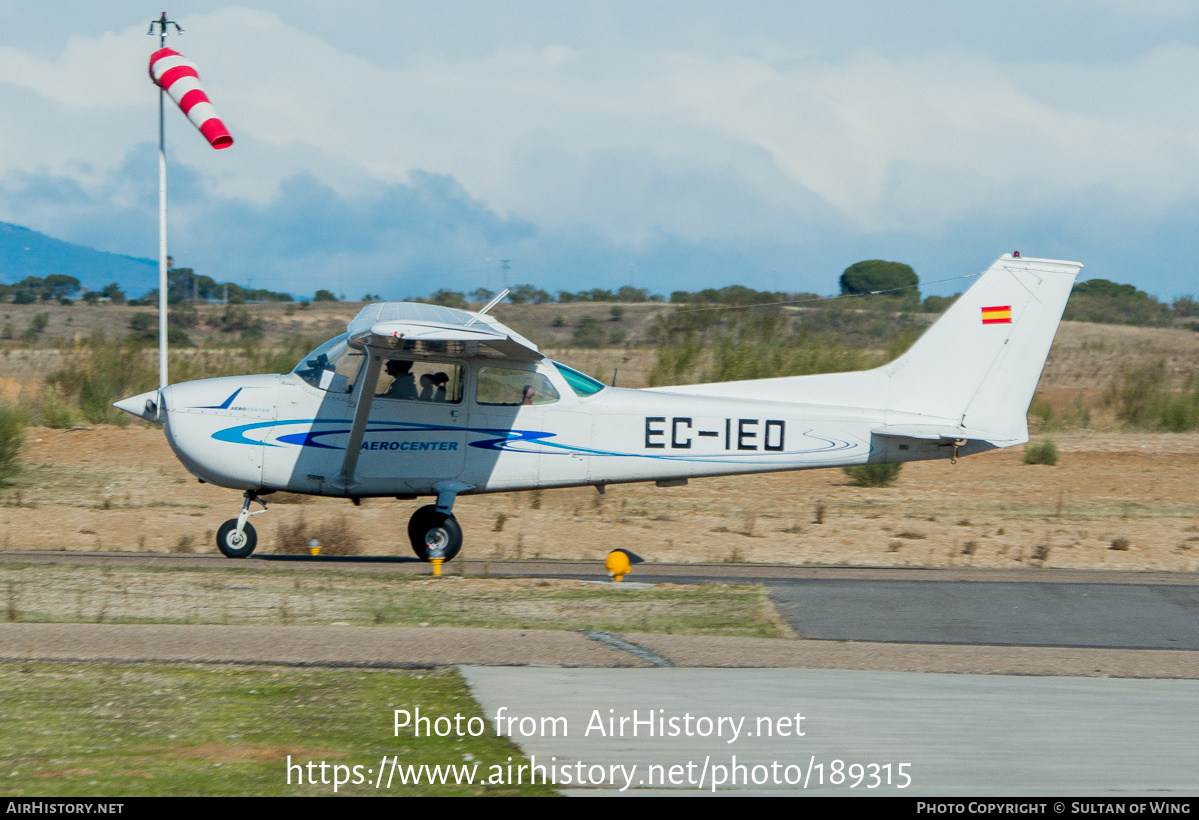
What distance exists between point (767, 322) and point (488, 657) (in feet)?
78.8

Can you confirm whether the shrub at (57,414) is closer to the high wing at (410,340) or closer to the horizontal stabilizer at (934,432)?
the high wing at (410,340)

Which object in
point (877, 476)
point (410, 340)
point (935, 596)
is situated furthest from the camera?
point (877, 476)

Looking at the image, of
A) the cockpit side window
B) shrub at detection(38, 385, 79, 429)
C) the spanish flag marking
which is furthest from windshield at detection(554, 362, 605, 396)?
shrub at detection(38, 385, 79, 429)

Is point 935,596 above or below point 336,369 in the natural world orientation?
below

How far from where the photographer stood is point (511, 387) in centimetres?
1334

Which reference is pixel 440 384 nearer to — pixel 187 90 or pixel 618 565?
pixel 618 565

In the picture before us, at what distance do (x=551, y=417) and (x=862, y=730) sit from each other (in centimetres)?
785

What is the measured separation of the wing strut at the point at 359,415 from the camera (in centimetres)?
1257

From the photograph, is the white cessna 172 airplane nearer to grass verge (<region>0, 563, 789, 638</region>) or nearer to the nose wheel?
the nose wheel

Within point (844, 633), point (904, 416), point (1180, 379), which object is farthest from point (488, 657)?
point (1180, 379)

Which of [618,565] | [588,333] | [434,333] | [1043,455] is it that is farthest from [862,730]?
[588,333]

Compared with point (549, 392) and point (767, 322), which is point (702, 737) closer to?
point (549, 392)

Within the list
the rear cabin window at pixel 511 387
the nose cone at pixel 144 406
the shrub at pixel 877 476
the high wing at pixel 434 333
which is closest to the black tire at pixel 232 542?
the nose cone at pixel 144 406

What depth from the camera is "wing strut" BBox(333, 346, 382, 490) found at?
1257cm
